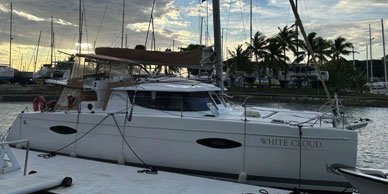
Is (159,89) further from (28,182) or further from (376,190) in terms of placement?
(376,190)

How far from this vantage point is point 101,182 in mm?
8617

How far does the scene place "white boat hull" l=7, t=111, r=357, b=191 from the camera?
29.5ft

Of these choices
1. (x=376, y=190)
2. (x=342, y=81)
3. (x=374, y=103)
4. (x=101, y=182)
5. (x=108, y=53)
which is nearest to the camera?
(x=376, y=190)

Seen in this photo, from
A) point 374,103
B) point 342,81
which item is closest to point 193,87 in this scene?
point 374,103

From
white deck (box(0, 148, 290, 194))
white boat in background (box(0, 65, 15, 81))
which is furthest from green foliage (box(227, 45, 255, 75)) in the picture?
white deck (box(0, 148, 290, 194))

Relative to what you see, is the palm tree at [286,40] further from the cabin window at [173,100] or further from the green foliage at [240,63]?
the cabin window at [173,100]

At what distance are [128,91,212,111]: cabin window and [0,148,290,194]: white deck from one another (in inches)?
75.0

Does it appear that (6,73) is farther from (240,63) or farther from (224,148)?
(224,148)

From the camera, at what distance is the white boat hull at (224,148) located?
8984 millimetres

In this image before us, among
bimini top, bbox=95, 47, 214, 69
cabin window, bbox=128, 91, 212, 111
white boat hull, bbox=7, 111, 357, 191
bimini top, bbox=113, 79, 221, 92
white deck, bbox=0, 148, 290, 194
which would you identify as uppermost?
bimini top, bbox=95, 47, 214, 69

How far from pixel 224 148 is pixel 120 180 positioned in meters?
2.53

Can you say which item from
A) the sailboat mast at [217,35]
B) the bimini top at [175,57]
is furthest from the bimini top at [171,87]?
the sailboat mast at [217,35]

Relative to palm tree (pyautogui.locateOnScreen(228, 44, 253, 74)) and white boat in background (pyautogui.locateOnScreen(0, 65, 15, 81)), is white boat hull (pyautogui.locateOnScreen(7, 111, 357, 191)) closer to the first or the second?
palm tree (pyautogui.locateOnScreen(228, 44, 253, 74))

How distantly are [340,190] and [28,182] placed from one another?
22.0 feet
